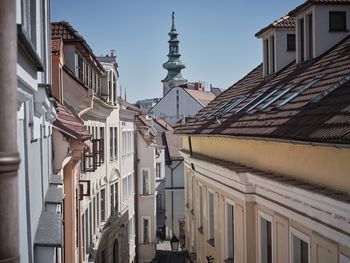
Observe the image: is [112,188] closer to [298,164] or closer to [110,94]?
[110,94]

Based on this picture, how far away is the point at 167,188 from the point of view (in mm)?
44250

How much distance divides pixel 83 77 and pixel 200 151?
4.62m

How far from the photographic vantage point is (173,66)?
106m

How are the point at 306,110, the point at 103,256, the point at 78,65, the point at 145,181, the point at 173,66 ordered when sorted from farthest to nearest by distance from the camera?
1. the point at 173,66
2. the point at 145,181
3. the point at 103,256
4. the point at 78,65
5. the point at 306,110

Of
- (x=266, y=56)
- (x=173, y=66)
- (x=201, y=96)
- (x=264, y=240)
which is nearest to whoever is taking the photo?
(x=264, y=240)

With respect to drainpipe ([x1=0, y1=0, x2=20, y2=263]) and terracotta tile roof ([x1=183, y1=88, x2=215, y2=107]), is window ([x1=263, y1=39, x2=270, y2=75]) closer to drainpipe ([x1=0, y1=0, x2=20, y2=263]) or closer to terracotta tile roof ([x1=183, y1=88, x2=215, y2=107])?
drainpipe ([x1=0, y1=0, x2=20, y2=263])

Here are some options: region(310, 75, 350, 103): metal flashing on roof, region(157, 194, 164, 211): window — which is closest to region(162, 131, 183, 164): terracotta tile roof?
region(157, 194, 164, 211): window

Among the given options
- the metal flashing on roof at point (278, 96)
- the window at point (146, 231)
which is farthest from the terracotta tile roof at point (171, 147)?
the metal flashing on roof at point (278, 96)

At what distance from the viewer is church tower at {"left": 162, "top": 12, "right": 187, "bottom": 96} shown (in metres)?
106

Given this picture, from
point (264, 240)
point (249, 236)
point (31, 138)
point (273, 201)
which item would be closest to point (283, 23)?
point (249, 236)

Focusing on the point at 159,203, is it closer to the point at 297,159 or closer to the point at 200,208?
the point at 200,208

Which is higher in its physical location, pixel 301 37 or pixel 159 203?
pixel 301 37

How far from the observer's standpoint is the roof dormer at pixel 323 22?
12445mm

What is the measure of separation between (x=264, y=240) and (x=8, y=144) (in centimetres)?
795
